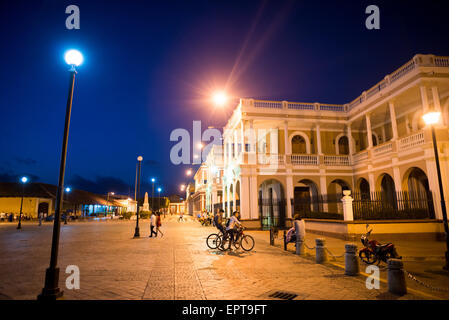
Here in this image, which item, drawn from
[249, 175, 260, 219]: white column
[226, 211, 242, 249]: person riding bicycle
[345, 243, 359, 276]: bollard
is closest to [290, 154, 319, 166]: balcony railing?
[249, 175, 260, 219]: white column

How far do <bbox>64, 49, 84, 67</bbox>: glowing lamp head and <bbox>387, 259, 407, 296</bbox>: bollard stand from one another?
7.93 m

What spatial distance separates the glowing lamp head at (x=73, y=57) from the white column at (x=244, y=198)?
684 inches

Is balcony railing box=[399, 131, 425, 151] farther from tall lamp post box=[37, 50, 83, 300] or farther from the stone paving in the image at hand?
tall lamp post box=[37, 50, 83, 300]

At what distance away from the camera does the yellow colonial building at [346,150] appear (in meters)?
16.8

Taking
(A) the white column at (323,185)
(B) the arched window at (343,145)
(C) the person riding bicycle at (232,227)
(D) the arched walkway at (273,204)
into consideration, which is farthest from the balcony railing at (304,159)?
(C) the person riding bicycle at (232,227)

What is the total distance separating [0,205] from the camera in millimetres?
42281

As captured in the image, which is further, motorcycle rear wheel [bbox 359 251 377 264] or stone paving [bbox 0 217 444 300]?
motorcycle rear wheel [bbox 359 251 377 264]

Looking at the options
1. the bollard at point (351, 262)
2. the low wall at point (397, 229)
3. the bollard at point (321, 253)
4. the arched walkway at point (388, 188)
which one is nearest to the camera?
the bollard at point (351, 262)

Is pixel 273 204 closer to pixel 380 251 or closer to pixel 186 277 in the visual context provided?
pixel 380 251

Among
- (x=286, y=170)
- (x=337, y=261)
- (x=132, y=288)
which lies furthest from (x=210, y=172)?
(x=132, y=288)

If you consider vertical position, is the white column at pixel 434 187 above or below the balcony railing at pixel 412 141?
below

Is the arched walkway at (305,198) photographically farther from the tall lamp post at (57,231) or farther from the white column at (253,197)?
the tall lamp post at (57,231)

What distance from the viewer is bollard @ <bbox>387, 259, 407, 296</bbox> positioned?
541 centimetres
